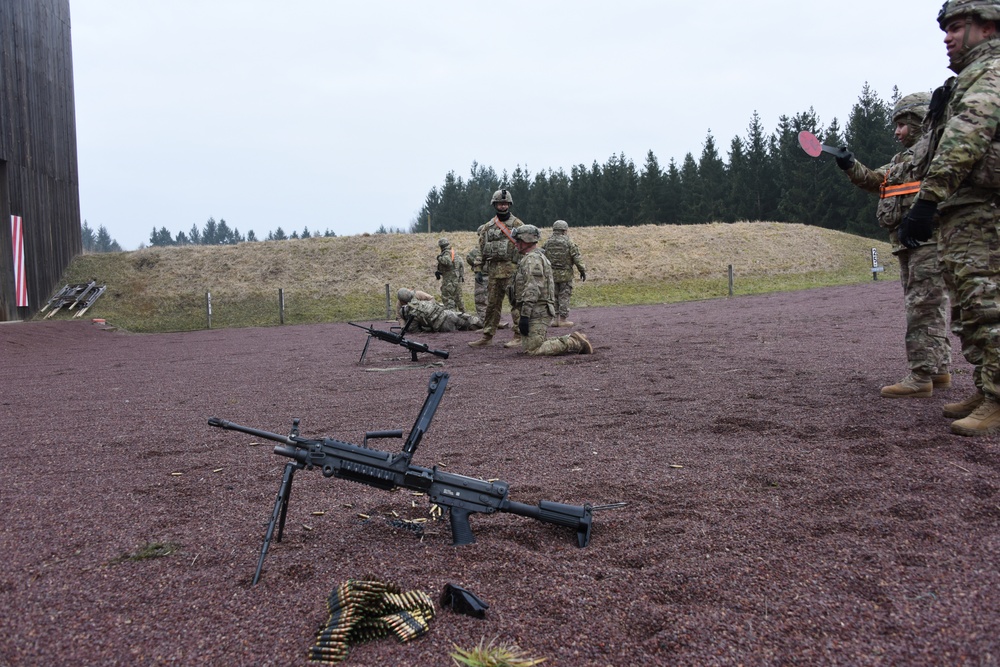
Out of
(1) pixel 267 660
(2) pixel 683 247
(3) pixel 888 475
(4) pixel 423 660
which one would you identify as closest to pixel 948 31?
(3) pixel 888 475

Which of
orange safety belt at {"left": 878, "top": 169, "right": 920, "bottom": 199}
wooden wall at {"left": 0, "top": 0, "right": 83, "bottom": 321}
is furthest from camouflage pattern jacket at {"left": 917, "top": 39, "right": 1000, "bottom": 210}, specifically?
wooden wall at {"left": 0, "top": 0, "right": 83, "bottom": 321}

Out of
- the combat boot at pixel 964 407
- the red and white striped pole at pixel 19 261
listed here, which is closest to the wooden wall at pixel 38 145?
the red and white striped pole at pixel 19 261

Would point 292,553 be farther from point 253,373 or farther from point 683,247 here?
point 683,247

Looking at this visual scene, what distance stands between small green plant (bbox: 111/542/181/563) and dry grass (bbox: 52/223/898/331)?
67.9 feet

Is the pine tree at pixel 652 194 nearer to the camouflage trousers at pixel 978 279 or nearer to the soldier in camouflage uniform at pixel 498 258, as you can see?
the soldier in camouflage uniform at pixel 498 258

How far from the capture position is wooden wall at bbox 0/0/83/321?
66.1 ft

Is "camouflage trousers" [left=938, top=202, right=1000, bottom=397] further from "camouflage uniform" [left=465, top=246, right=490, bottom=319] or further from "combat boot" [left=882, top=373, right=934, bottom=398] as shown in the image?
"camouflage uniform" [left=465, top=246, right=490, bottom=319]

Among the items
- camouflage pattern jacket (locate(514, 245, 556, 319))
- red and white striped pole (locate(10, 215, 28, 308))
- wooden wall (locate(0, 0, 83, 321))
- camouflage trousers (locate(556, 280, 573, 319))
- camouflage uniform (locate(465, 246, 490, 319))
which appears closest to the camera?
camouflage pattern jacket (locate(514, 245, 556, 319))

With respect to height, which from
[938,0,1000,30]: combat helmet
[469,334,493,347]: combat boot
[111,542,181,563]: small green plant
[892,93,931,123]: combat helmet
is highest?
[938,0,1000,30]: combat helmet

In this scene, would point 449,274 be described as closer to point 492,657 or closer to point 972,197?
point 972,197

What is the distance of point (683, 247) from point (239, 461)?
30.4 metres

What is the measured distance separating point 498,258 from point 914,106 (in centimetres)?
729

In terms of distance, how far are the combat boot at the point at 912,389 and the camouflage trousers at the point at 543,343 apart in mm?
5087

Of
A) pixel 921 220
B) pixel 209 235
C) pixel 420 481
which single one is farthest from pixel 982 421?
pixel 209 235
